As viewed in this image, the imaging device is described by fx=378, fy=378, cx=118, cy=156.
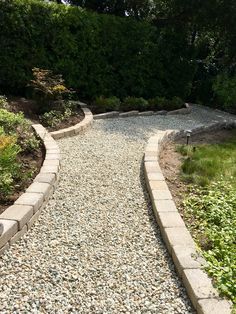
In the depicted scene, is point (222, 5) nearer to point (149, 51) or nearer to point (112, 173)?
point (149, 51)

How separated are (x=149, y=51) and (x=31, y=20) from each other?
4.12 meters

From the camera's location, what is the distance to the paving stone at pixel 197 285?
283 centimetres

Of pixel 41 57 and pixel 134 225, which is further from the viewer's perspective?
pixel 41 57

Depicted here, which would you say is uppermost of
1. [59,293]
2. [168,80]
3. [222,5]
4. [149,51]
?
[222,5]

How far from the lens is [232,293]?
2.87 metres

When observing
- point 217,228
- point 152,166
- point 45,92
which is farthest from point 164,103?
point 217,228

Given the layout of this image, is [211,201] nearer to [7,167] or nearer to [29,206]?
[29,206]

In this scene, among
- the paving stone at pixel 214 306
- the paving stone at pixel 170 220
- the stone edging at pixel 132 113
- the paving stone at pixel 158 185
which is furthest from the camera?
the stone edging at pixel 132 113

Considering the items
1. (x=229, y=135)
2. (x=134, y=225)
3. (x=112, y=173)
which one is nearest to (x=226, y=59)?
(x=229, y=135)

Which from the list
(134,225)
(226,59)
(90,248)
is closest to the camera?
(90,248)

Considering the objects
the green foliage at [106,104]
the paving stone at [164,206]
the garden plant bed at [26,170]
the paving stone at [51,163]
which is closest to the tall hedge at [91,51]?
the green foliage at [106,104]

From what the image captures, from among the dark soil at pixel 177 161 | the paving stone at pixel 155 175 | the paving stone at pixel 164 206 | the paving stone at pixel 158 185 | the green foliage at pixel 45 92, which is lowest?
the dark soil at pixel 177 161

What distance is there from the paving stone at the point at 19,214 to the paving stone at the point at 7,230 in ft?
0.22

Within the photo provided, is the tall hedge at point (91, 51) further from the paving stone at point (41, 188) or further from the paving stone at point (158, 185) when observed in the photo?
the paving stone at point (158, 185)
